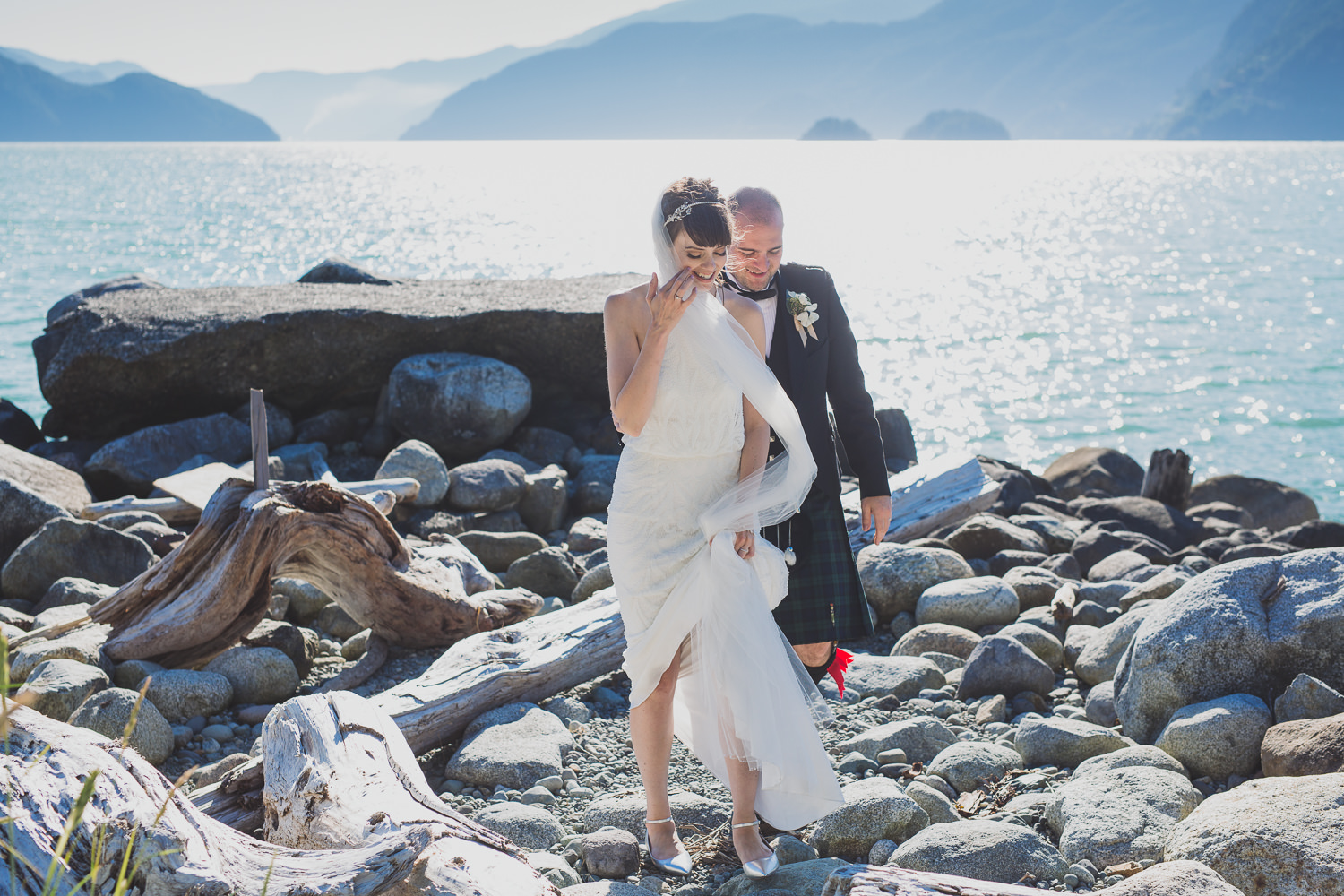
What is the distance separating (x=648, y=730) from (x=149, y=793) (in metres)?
1.67

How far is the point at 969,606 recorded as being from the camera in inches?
259

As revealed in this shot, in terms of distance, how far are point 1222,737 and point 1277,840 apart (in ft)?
3.79

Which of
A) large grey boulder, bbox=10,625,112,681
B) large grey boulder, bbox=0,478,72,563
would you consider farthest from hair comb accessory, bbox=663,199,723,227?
large grey boulder, bbox=0,478,72,563

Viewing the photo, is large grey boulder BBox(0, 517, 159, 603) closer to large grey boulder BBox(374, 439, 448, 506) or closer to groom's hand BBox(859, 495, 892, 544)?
large grey boulder BBox(374, 439, 448, 506)

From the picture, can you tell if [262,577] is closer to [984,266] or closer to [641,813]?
[641,813]

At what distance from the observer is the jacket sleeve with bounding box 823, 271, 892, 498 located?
418 cm

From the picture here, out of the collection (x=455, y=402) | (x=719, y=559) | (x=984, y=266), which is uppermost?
(x=984, y=266)

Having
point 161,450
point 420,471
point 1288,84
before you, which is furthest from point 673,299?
point 1288,84

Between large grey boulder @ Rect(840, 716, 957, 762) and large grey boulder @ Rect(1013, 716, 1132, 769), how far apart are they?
1.17 ft

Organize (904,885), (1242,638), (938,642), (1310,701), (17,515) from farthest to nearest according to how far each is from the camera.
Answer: (17,515)
(938,642)
(1242,638)
(1310,701)
(904,885)

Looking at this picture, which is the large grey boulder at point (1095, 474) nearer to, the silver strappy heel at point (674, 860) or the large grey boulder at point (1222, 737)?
the large grey boulder at point (1222, 737)

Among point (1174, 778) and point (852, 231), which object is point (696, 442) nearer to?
point (1174, 778)

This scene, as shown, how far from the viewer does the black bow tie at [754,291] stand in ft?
13.0

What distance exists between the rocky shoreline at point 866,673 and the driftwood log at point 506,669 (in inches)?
4.6
